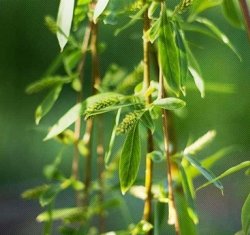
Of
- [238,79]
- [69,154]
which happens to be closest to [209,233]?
[238,79]

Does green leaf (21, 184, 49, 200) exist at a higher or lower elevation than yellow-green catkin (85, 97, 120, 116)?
lower

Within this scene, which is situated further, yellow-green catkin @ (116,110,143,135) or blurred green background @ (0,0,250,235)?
blurred green background @ (0,0,250,235)

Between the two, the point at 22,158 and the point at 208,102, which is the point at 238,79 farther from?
the point at 22,158

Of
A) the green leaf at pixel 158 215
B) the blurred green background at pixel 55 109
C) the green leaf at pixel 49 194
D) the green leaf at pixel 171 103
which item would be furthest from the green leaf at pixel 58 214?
the blurred green background at pixel 55 109

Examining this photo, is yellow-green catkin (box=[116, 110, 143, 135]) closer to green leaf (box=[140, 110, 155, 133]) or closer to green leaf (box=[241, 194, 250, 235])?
green leaf (box=[140, 110, 155, 133])

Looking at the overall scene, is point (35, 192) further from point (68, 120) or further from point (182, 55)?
point (182, 55)

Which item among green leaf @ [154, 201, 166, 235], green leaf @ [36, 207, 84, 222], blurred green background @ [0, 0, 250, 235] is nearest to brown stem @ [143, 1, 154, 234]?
green leaf @ [154, 201, 166, 235]

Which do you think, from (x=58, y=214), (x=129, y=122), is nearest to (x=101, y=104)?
(x=129, y=122)
